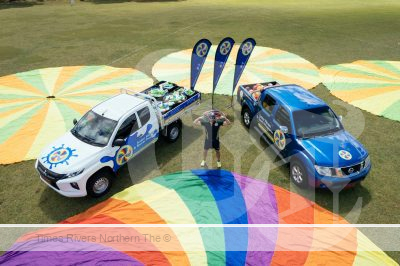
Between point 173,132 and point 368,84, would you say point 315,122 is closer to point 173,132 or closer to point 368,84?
point 173,132

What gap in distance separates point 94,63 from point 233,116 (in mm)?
10712

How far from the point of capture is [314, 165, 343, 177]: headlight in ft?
30.2

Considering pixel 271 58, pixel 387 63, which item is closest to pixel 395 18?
pixel 387 63

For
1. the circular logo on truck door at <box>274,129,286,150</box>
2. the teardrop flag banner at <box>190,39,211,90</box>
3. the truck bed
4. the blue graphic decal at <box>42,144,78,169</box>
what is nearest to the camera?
the blue graphic decal at <box>42,144,78,169</box>

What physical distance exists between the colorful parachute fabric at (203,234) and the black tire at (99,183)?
678 millimetres

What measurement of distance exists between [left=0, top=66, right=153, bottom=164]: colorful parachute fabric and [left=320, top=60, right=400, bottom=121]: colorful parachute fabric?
34.0 ft

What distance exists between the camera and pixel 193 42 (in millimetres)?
24750

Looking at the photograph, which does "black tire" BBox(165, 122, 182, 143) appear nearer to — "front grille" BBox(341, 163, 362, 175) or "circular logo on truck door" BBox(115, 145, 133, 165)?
"circular logo on truck door" BBox(115, 145, 133, 165)

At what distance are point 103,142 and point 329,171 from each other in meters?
6.92

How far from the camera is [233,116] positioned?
1434 centimetres

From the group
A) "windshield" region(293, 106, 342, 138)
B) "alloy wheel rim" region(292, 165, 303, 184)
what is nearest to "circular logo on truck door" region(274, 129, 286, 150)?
"windshield" region(293, 106, 342, 138)

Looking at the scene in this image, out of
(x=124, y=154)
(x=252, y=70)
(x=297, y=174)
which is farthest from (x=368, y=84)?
(x=124, y=154)

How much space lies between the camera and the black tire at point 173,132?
12016 mm

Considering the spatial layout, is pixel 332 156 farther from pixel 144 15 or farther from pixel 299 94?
pixel 144 15
